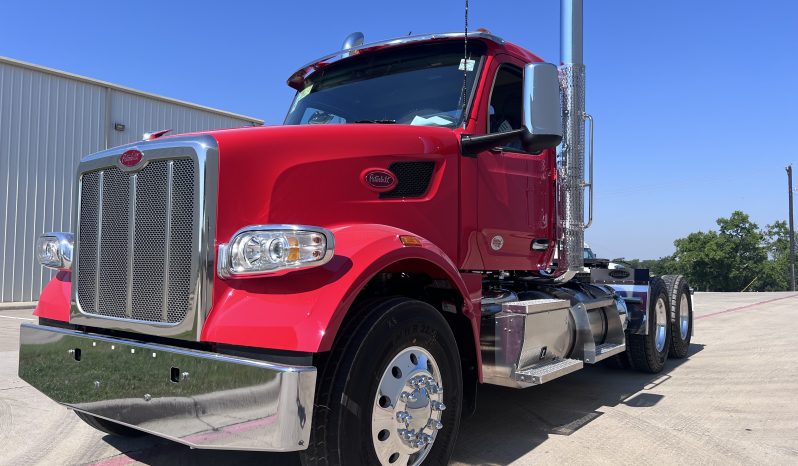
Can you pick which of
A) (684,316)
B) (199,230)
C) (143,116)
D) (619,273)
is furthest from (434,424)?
(143,116)

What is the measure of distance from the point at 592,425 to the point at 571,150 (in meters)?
2.14

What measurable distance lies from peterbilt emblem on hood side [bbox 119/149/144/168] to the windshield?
1.40 metres

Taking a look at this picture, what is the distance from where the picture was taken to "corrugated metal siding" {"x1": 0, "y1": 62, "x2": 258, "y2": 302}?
1422 centimetres

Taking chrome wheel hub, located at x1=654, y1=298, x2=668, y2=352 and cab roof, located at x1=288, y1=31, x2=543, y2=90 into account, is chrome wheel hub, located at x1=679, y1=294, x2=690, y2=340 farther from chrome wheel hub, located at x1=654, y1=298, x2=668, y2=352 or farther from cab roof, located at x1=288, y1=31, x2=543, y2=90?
cab roof, located at x1=288, y1=31, x2=543, y2=90

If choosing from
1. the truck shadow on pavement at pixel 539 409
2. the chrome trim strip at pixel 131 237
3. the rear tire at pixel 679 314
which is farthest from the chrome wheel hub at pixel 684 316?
the chrome trim strip at pixel 131 237

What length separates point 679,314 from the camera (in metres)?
7.16

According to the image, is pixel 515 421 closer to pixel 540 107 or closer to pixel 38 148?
pixel 540 107

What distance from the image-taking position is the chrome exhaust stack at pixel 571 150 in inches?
189

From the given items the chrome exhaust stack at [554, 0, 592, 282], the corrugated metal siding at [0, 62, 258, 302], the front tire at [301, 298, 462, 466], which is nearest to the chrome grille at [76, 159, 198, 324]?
the front tire at [301, 298, 462, 466]

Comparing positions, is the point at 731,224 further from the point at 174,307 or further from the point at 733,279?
the point at 174,307

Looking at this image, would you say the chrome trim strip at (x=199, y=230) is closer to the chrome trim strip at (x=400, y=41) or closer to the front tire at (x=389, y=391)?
the front tire at (x=389, y=391)

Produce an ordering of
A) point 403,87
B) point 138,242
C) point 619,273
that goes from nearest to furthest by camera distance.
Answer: point 138,242, point 403,87, point 619,273

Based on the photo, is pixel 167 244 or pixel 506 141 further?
pixel 506 141

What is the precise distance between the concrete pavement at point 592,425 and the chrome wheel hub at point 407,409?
72cm
